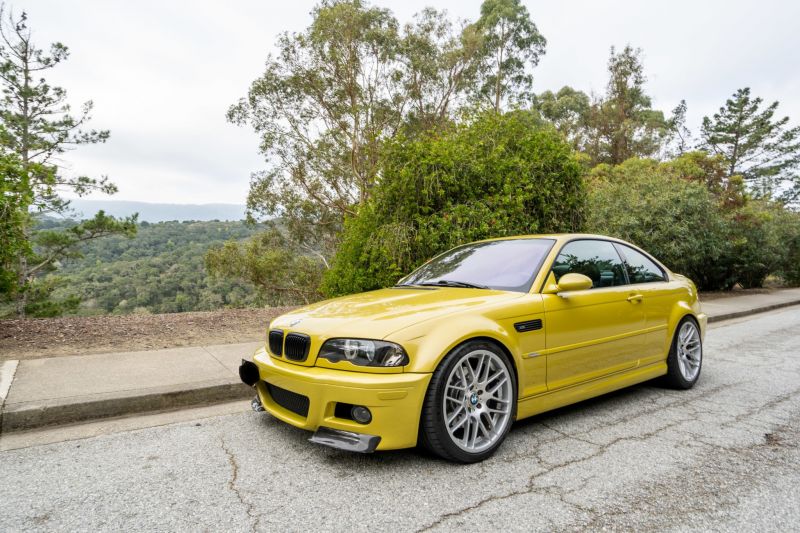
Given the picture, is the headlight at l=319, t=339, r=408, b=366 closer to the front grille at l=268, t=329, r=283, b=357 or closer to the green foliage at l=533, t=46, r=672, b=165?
the front grille at l=268, t=329, r=283, b=357

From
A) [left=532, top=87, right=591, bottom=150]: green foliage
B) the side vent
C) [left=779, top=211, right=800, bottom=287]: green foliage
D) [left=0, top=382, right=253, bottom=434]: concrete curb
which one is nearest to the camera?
the side vent

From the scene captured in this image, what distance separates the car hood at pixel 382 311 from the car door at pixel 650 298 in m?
1.59

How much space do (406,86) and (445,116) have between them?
2596mm

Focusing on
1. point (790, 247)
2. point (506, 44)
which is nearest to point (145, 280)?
point (506, 44)

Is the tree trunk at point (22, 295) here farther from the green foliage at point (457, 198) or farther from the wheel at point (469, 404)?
the wheel at point (469, 404)

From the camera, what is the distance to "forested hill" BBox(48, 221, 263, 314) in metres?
25.5

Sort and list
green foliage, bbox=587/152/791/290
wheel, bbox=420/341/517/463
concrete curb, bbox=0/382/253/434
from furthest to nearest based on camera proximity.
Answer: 1. green foliage, bbox=587/152/791/290
2. concrete curb, bbox=0/382/253/434
3. wheel, bbox=420/341/517/463

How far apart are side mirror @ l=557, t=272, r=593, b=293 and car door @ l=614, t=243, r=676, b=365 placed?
98 centimetres

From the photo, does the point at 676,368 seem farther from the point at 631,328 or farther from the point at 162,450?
the point at 162,450

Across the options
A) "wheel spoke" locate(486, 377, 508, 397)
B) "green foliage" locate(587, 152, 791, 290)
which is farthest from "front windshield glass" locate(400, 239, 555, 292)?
"green foliage" locate(587, 152, 791, 290)

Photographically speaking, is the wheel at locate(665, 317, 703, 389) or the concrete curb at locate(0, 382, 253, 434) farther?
the wheel at locate(665, 317, 703, 389)

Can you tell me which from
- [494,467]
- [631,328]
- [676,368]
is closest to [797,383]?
[676,368]

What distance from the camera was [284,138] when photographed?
2212 cm

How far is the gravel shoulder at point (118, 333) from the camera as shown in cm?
582
